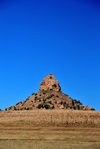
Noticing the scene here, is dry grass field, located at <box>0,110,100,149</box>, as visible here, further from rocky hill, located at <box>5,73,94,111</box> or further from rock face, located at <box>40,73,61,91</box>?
rock face, located at <box>40,73,61,91</box>

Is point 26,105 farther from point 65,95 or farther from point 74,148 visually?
point 74,148

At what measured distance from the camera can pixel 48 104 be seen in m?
76.5

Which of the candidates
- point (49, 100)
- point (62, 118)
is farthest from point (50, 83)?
point (62, 118)

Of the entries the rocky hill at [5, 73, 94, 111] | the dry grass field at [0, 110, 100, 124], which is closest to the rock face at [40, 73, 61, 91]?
the rocky hill at [5, 73, 94, 111]

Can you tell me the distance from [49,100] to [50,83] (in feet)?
38.4

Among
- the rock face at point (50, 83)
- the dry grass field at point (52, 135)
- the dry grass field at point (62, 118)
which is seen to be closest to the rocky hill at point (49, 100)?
the rock face at point (50, 83)

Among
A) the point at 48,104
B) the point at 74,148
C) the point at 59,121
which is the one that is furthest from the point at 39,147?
the point at 48,104

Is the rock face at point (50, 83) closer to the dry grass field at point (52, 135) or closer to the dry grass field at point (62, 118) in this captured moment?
the dry grass field at point (62, 118)

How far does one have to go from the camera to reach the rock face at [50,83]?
89.6 m

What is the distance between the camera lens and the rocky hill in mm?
75812

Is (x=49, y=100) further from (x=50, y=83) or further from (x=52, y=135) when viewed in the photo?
(x=52, y=135)

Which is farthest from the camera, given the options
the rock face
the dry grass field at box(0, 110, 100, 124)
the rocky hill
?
the rock face

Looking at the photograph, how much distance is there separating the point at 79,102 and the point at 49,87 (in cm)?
1659

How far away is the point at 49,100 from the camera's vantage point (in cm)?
8069
